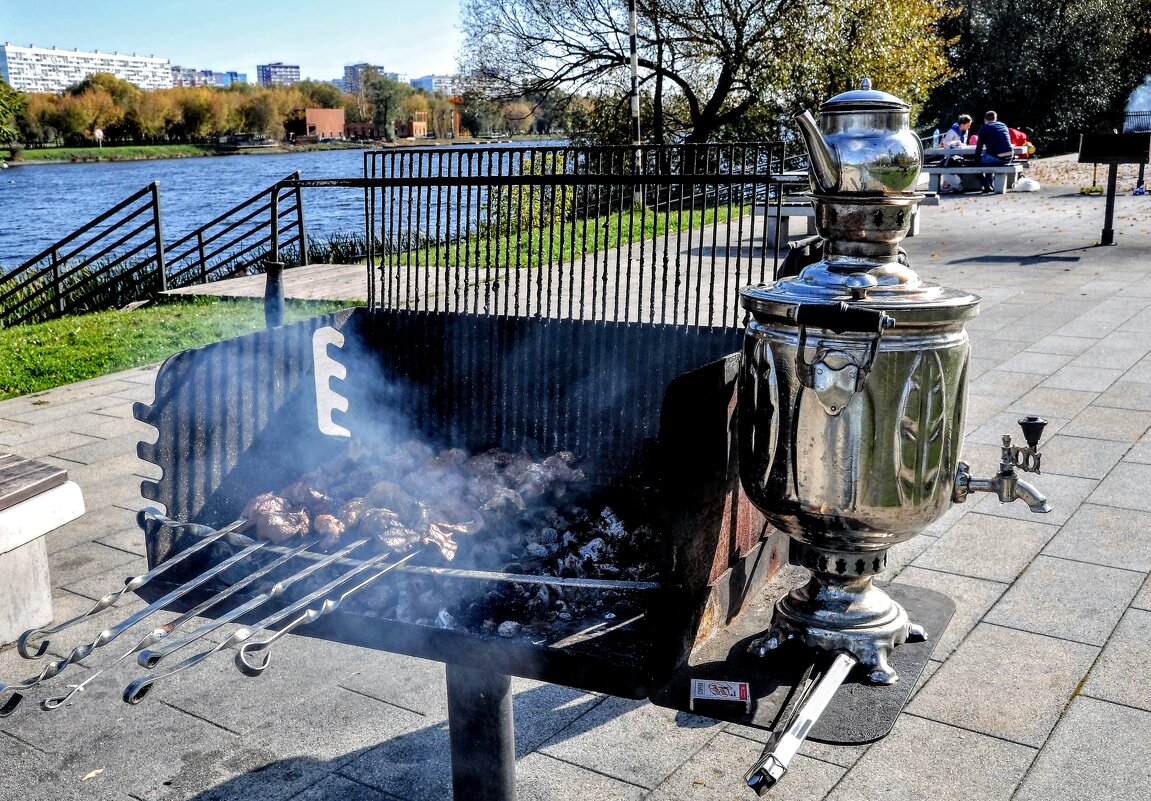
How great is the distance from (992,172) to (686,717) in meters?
19.2

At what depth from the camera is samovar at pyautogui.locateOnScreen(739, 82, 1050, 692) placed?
6.23 feet

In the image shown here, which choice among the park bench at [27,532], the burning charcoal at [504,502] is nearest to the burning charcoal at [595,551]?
the burning charcoal at [504,502]

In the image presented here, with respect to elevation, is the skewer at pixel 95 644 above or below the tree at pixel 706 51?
below

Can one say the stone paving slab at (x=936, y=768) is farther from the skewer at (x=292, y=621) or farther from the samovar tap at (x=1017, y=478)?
the skewer at (x=292, y=621)

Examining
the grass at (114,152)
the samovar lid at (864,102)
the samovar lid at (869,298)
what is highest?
the grass at (114,152)

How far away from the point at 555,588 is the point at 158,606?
3.20ft

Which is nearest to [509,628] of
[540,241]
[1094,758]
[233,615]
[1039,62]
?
[233,615]

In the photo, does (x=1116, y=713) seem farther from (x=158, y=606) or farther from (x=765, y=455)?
(x=158, y=606)

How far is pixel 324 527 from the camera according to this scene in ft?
9.16

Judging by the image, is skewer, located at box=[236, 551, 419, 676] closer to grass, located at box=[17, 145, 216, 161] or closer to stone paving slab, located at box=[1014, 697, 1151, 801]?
stone paving slab, located at box=[1014, 697, 1151, 801]

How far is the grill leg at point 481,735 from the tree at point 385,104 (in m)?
85.6

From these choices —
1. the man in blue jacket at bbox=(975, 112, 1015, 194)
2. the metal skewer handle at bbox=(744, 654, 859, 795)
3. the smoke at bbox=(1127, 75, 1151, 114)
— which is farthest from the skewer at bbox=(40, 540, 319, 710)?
the smoke at bbox=(1127, 75, 1151, 114)

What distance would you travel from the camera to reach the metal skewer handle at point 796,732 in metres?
1.62

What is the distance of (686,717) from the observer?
3248 millimetres
